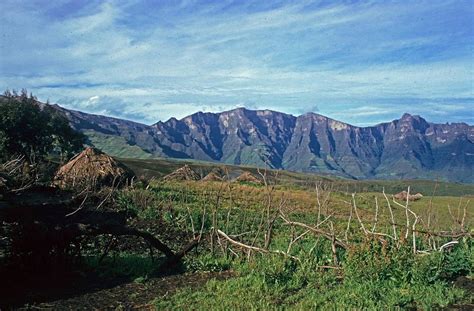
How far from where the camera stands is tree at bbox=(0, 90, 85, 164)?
4047cm

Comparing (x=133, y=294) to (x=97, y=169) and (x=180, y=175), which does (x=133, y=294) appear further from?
(x=180, y=175)

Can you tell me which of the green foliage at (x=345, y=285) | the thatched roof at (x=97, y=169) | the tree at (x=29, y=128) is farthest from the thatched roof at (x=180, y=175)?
the green foliage at (x=345, y=285)

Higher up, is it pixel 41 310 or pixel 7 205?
pixel 7 205

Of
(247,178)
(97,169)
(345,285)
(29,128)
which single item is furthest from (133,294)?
(29,128)

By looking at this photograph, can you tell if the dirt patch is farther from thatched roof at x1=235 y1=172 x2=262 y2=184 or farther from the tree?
the tree

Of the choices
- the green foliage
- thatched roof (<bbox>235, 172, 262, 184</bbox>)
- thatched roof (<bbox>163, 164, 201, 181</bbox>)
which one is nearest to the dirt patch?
the green foliage

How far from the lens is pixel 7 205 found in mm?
8500

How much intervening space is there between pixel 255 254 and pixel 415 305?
152 inches

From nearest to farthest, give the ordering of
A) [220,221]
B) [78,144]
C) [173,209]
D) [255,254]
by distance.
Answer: [255,254], [220,221], [173,209], [78,144]

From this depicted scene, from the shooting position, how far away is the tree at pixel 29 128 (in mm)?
40469

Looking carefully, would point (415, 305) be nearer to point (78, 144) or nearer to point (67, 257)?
point (67, 257)

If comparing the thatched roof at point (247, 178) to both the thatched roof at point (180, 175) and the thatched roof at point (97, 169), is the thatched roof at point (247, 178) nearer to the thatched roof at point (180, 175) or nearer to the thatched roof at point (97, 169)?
the thatched roof at point (180, 175)

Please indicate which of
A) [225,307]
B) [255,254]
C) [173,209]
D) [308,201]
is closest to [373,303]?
[225,307]

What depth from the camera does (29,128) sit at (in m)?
42.6
